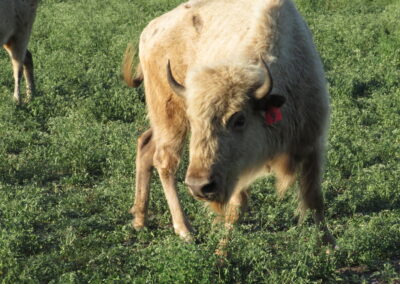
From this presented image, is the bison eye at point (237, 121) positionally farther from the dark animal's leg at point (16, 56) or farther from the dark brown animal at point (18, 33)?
the dark animal's leg at point (16, 56)

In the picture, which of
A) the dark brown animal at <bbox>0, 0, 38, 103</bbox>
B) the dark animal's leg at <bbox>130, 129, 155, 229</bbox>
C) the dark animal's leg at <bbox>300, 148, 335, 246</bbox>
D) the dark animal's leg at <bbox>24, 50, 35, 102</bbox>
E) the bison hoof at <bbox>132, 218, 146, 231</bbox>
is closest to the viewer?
the dark animal's leg at <bbox>300, 148, 335, 246</bbox>

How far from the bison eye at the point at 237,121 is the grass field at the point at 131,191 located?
77 cm

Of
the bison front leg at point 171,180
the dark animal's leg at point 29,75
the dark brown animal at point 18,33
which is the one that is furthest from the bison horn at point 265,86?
the dark animal's leg at point 29,75

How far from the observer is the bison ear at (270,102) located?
16.6 ft

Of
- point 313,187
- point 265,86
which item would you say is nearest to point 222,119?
point 265,86

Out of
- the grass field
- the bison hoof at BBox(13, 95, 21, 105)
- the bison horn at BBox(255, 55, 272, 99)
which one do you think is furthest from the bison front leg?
the bison hoof at BBox(13, 95, 21, 105)

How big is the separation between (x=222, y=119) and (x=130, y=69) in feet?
7.12

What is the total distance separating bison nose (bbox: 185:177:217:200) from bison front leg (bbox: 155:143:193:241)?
3.93 ft

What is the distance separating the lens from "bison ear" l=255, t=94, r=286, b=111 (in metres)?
5.05

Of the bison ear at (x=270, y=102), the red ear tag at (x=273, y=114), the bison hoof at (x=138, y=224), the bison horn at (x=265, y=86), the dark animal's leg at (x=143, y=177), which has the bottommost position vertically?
the bison hoof at (x=138, y=224)

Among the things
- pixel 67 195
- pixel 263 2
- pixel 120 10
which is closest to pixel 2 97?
pixel 67 195

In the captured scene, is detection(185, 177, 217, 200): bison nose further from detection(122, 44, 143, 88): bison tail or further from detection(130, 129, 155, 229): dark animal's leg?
detection(122, 44, 143, 88): bison tail

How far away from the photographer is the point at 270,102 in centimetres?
511

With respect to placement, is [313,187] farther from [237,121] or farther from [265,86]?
[265,86]
